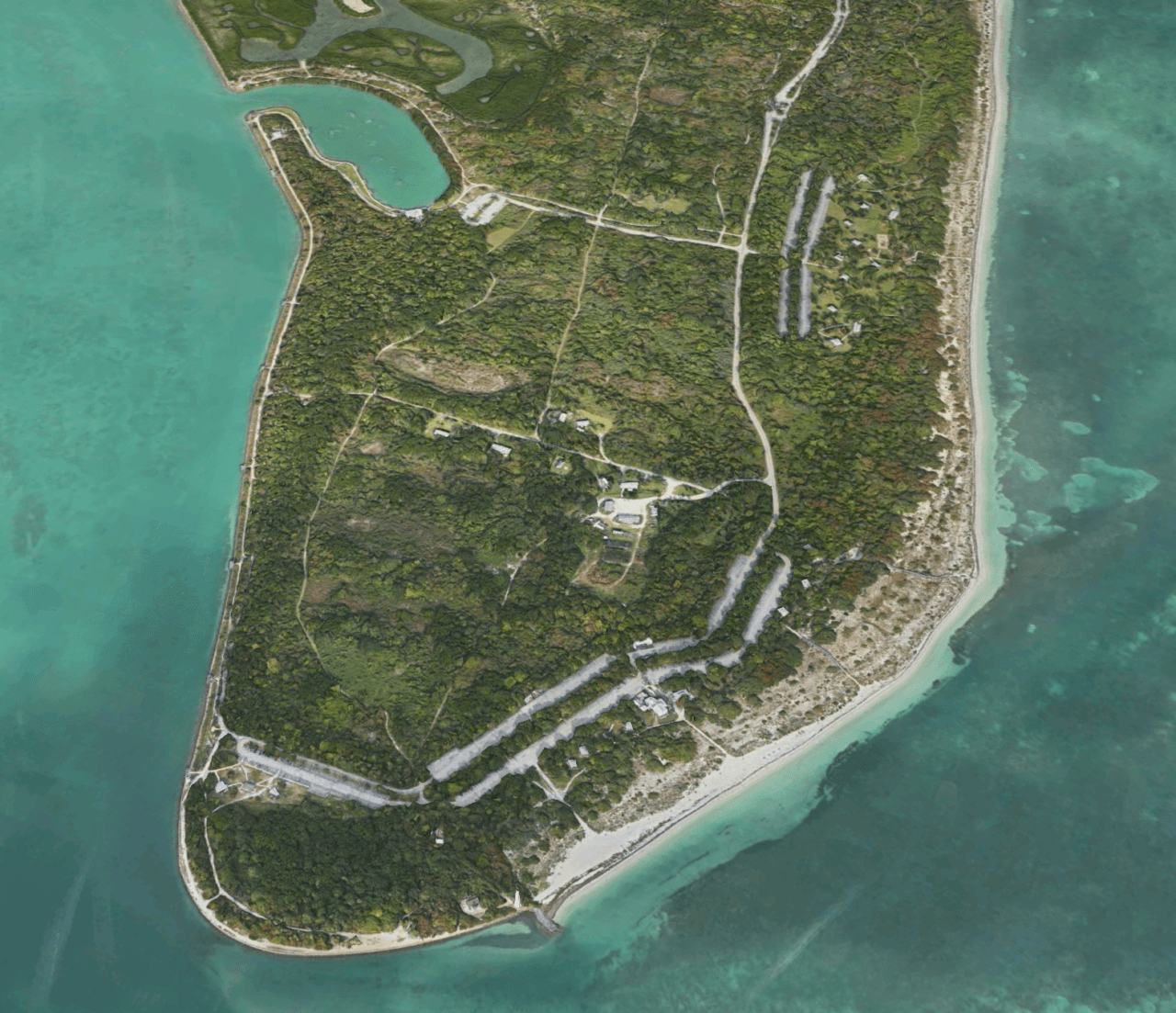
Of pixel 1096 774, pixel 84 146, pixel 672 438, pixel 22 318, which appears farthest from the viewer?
pixel 84 146

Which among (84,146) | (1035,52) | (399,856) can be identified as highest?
(1035,52)

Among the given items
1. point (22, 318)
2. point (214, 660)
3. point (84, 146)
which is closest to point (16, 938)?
point (214, 660)

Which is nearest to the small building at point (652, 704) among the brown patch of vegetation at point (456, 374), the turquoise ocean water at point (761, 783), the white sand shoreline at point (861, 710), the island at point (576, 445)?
the island at point (576, 445)

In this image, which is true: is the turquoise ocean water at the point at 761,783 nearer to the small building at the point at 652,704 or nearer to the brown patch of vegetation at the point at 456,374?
the small building at the point at 652,704

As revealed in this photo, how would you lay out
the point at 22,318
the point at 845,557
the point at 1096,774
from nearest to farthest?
the point at 1096,774, the point at 845,557, the point at 22,318

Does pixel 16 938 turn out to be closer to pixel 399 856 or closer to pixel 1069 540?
pixel 399 856

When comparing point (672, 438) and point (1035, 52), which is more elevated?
point (1035, 52)

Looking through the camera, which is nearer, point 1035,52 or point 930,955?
point 930,955
